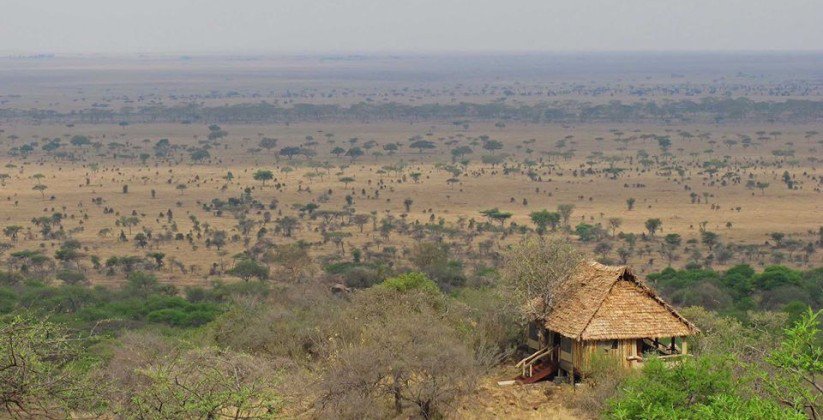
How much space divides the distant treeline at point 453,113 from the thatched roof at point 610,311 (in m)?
89.1

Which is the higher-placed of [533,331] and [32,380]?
[32,380]

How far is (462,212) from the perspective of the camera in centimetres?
5112

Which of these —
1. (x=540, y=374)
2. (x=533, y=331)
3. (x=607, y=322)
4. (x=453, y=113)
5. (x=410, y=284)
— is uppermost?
(x=607, y=322)

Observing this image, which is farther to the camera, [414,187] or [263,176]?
[263,176]

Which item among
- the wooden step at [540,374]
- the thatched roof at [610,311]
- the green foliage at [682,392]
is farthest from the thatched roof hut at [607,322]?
the green foliage at [682,392]

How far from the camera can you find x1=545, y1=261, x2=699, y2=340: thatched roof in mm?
17594

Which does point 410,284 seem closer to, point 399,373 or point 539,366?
point 539,366

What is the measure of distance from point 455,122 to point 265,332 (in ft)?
292

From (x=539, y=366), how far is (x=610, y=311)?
166cm

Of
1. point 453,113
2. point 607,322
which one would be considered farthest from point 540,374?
point 453,113

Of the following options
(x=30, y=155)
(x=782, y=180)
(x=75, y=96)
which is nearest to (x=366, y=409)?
(x=782, y=180)

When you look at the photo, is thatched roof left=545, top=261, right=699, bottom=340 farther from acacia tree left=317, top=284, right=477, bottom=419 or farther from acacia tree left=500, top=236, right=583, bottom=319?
acacia tree left=317, top=284, right=477, bottom=419

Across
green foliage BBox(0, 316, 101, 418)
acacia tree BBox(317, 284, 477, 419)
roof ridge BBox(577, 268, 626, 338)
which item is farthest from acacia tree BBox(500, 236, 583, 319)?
green foliage BBox(0, 316, 101, 418)

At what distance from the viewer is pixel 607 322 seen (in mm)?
17672
